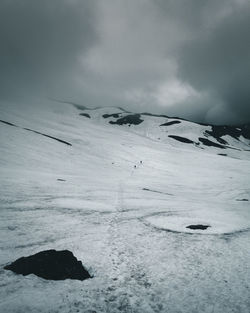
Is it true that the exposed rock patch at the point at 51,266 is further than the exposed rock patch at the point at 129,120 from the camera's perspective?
No

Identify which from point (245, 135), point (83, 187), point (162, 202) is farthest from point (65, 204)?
point (245, 135)

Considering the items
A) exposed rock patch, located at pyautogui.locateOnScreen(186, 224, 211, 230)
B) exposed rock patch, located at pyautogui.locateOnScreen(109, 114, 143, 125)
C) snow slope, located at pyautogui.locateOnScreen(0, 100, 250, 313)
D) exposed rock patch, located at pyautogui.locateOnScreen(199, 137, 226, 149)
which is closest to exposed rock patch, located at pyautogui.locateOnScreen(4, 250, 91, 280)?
snow slope, located at pyautogui.locateOnScreen(0, 100, 250, 313)

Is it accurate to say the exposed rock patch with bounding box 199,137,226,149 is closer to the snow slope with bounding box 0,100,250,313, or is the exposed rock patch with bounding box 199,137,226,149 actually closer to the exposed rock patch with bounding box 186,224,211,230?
the snow slope with bounding box 0,100,250,313

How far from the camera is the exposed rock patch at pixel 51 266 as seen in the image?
18.1 feet

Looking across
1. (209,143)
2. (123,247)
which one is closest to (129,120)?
(209,143)

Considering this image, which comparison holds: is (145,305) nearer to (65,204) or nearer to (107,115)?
(65,204)

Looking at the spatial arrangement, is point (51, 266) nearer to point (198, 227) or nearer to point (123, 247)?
point (123, 247)

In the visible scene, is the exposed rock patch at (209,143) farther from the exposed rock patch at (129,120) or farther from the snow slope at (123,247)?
the snow slope at (123,247)

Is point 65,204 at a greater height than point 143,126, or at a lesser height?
lesser

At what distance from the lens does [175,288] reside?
5.62m

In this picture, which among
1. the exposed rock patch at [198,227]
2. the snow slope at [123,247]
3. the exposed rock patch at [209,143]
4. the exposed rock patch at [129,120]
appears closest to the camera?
the snow slope at [123,247]

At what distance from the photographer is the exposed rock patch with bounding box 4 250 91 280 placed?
5.52m

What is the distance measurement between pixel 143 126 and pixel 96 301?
9763cm

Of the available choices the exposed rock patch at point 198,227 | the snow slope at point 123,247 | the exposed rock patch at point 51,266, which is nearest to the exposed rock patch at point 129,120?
the snow slope at point 123,247
